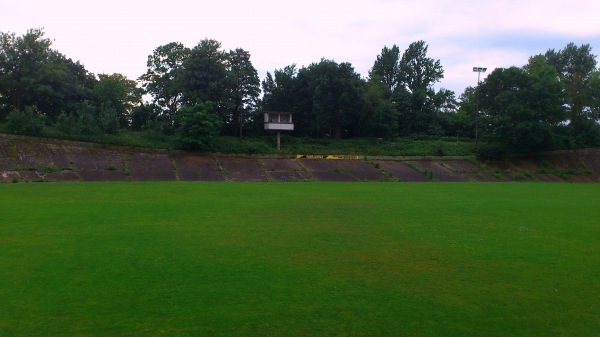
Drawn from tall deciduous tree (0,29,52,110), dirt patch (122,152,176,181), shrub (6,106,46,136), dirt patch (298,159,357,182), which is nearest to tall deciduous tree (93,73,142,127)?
tall deciduous tree (0,29,52,110)

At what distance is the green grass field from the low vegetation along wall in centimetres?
2035

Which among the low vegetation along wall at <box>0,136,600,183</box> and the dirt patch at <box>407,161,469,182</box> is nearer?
the low vegetation along wall at <box>0,136,600,183</box>

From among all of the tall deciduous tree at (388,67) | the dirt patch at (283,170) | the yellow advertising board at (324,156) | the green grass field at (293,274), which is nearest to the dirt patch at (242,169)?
the dirt patch at (283,170)

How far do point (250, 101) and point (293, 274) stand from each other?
157 ft

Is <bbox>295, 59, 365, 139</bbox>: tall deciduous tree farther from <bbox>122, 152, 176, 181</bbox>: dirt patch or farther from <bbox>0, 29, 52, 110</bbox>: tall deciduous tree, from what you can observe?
<bbox>0, 29, 52, 110</bbox>: tall deciduous tree

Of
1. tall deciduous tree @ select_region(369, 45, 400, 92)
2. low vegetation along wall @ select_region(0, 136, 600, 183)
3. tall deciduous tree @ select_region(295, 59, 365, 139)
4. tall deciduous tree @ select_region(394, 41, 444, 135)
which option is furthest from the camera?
tall deciduous tree @ select_region(369, 45, 400, 92)

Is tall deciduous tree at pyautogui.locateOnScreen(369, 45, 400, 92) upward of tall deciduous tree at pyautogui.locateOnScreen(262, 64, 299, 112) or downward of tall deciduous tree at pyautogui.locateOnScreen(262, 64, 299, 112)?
upward

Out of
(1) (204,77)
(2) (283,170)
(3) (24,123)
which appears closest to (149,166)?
(3) (24,123)

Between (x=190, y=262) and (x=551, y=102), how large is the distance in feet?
162

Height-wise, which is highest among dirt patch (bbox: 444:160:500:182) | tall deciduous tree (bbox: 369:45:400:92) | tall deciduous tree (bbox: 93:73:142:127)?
tall deciduous tree (bbox: 369:45:400:92)

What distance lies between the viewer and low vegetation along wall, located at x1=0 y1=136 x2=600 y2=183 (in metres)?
35.3

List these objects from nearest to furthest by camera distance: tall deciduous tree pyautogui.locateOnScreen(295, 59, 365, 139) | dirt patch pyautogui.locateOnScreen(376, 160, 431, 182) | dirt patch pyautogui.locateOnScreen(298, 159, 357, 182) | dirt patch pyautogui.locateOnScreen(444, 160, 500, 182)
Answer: dirt patch pyautogui.locateOnScreen(298, 159, 357, 182) → dirt patch pyautogui.locateOnScreen(376, 160, 431, 182) → dirt patch pyautogui.locateOnScreen(444, 160, 500, 182) → tall deciduous tree pyautogui.locateOnScreen(295, 59, 365, 139)

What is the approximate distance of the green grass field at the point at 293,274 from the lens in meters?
6.14

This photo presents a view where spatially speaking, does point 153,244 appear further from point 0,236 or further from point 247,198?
point 247,198
